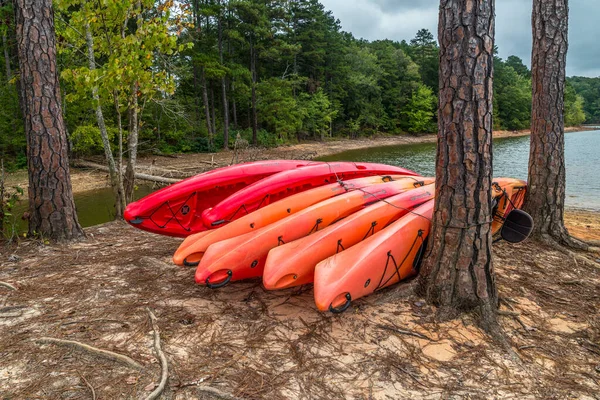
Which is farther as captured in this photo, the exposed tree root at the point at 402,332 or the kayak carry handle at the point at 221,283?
the kayak carry handle at the point at 221,283

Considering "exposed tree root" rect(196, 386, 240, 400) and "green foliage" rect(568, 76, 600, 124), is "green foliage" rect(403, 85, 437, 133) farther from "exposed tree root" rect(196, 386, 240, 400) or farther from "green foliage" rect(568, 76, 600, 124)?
"green foliage" rect(568, 76, 600, 124)

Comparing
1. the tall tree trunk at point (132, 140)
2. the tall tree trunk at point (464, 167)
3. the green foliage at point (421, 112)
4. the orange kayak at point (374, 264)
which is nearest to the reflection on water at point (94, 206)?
the tall tree trunk at point (132, 140)

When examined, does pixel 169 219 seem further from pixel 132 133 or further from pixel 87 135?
pixel 87 135

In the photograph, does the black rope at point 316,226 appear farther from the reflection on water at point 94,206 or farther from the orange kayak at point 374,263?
the reflection on water at point 94,206

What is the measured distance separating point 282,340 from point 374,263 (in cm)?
83

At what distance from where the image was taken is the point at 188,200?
12.6ft

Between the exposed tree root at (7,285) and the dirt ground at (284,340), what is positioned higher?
the exposed tree root at (7,285)

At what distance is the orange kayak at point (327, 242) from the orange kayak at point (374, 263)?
13 centimetres

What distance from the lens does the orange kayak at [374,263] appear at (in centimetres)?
230

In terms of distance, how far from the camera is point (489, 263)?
2.41 metres

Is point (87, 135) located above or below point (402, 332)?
above

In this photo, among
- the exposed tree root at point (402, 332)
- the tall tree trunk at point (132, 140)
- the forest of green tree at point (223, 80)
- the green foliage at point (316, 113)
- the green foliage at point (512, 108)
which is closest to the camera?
the exposed tree root at point (402, 332)

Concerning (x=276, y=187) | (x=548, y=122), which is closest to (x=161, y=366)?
(x=276, y=187)

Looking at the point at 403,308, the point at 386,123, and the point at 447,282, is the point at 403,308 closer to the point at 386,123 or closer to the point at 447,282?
the point at 447,282
